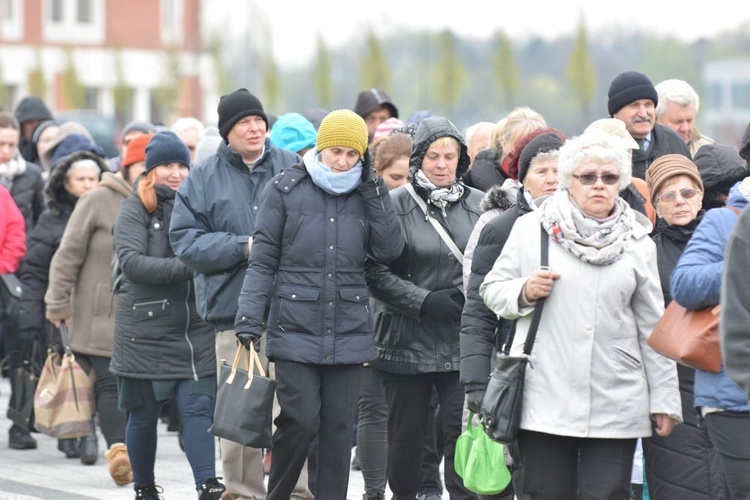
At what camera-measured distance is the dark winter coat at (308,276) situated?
7.47m

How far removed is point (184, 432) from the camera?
8.66 metres

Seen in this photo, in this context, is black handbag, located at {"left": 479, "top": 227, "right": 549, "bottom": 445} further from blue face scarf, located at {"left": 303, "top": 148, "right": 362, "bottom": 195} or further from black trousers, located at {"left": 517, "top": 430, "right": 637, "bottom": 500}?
blue face scarf, located at {"left": 303, "top": 148, "right": 362, "bottom": 195}

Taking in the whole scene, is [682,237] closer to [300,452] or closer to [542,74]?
[300,452]

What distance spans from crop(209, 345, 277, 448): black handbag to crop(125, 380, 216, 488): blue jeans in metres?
1.16

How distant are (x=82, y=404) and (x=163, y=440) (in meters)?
1.53

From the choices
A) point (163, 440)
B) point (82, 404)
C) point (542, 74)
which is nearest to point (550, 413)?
point (82, 404)

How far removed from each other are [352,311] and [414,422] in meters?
0.90

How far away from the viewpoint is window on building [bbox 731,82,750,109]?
324 ft

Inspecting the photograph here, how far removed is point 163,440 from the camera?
11.7 metres

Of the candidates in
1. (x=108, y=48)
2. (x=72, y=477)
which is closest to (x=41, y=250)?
(x=72, y=477)

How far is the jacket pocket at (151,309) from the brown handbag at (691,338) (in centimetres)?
362

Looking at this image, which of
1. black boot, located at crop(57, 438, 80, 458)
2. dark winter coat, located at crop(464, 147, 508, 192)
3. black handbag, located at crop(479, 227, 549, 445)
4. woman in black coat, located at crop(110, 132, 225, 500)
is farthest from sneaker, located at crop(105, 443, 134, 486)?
black handbag, located at crop(479, 227, 549, 445)

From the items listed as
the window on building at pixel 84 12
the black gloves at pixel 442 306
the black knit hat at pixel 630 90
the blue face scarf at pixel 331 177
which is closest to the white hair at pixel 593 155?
the blue face scarf at pixel 331 177

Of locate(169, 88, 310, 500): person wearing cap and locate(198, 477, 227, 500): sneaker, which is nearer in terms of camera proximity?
locate(169, 88, 310, 500): person wearing cap
